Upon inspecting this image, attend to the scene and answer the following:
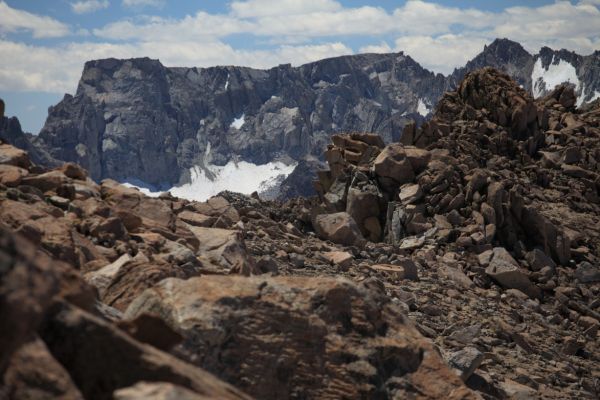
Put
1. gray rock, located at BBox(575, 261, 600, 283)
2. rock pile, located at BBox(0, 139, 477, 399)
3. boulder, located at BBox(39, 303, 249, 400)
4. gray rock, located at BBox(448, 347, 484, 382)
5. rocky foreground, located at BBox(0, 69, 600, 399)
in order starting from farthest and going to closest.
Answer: gray rock, located at BBox(575, 261, 600, 283) → gray rock, located at BBox(448, 347, 484, 382) → rocky foreground, located at BBox(0, 69, 600, 399) → boulder, located at BBox(39, 303, 249, 400) → rock pile, located at BBox(0, 139, 477, 399)

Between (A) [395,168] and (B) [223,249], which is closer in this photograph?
(B) [223,249]

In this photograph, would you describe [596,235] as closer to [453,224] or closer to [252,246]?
[453,224]

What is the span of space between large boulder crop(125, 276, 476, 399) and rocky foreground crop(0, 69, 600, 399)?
21 mm

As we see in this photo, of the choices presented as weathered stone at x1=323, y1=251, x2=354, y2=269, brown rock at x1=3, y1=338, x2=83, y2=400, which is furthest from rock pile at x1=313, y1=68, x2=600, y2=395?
brown rock at x1=3, y1=338, x2=83, y2=400

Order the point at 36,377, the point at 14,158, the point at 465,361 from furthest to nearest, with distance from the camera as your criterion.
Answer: the point at 14,158, the point at 465,361, the point at 36,377

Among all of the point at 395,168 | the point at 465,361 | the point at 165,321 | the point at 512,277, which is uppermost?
the point at 395,168

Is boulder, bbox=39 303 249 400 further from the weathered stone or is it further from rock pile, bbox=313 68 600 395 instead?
the weathered stone

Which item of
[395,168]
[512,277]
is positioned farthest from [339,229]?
[512,277]

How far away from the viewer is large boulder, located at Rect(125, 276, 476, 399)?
783cm

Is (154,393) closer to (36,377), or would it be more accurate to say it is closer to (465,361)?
(36,377)

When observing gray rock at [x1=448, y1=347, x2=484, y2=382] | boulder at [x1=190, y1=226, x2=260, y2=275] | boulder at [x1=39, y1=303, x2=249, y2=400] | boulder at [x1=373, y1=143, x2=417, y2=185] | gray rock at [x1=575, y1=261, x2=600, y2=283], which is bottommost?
gray rock at [x1=575, y1=261, x2=600, y2=283]

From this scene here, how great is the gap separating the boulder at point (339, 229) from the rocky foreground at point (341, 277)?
0.33 ft

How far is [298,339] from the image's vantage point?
326 inches

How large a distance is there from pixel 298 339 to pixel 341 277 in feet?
12.4
